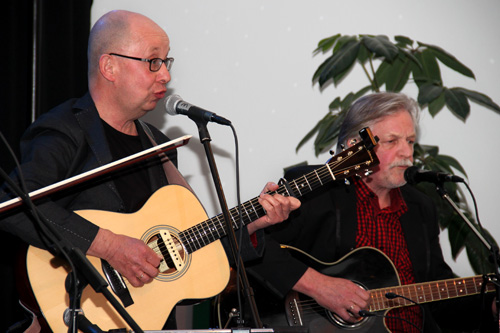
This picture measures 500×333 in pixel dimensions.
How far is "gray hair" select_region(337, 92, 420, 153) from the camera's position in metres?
2.86

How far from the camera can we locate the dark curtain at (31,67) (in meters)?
2.89

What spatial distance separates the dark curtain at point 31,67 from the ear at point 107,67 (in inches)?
31.5

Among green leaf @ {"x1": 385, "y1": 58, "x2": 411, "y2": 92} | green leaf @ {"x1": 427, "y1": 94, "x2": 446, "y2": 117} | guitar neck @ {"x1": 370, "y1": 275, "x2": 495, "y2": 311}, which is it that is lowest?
guitar neck @ {"x1": 370, "y1": 275, "x2": 495, "y2": 311}

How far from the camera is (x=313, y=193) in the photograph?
2844 millimetres

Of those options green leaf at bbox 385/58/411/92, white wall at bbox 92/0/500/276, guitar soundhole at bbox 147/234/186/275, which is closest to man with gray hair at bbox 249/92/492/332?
green leaf at bbox 385/58/411/92

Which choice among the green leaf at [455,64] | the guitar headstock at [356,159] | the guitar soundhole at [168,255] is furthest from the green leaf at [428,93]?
the guitar soundhole at [168,255]

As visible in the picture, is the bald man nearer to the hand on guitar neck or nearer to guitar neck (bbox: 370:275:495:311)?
the hand on guitar neck

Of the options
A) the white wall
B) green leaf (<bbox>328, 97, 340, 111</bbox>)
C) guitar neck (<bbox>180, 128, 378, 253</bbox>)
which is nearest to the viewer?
guitar neck (<bbox>180, 128, 378, 253</bbox>)

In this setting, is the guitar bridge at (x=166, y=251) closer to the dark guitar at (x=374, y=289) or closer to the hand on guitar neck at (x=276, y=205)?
the hand on guitar neck at (x=276, y=205)

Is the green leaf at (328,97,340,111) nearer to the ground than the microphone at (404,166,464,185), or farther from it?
farther from it

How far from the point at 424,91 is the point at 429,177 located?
0.94m

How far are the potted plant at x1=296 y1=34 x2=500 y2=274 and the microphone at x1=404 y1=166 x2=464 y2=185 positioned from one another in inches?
29.0

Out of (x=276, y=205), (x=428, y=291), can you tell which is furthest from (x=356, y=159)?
(x=428, y=291)

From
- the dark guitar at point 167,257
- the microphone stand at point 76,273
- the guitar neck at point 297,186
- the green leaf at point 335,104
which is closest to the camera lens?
the microphone stand at point 76,273
